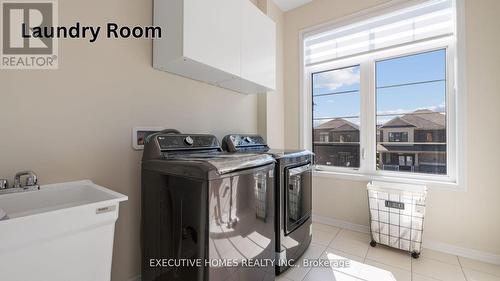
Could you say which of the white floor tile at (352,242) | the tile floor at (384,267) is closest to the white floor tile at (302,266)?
the tile floor at (384,267)

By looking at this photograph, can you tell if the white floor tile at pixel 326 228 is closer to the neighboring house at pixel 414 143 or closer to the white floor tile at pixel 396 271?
the white floor tile at pixel 396 271

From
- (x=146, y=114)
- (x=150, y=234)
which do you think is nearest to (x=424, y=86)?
(x=146, y=114)

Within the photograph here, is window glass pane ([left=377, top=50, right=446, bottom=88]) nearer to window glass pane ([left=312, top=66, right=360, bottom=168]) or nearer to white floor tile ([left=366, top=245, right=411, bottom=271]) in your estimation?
window glass pane ([left=312, top=66, right=360, bottom=168])

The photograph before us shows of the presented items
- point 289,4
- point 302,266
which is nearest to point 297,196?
point 302,266

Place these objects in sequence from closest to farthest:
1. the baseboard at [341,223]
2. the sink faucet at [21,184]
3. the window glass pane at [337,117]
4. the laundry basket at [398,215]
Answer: the sink faucet at [21,184] < the laundry basket at [398,215] < the baseboard at [341,223] < the window glass pane at [337,117]

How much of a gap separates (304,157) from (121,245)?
1.53 metres

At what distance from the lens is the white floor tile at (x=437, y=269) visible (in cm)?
166

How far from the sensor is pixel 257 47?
210cm

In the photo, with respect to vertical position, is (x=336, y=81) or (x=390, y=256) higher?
(x=336, y=81)

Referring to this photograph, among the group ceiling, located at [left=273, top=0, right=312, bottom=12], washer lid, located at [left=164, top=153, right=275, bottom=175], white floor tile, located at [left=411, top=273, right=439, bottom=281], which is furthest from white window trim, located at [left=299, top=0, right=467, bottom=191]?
washer lid, located at [left=164, top=153, right=275, bottom=175]

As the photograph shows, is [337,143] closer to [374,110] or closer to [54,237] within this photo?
[374,110]

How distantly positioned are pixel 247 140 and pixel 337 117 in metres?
1.34

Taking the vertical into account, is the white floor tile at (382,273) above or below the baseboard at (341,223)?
below

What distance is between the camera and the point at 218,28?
1.62 meters
